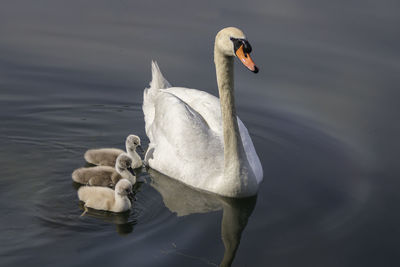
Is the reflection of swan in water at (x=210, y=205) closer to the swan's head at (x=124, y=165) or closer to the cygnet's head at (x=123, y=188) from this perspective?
the swan's head at (x=124, y=165)

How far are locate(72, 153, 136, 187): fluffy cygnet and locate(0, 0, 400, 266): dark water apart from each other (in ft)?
0.74

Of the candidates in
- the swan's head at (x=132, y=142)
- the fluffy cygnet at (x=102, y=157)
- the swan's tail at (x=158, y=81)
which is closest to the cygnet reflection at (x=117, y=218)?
the fluffy cygnet at (x=102, y=157)

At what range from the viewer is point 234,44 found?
9023 mm

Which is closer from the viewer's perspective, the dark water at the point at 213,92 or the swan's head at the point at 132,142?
the dark water at the point at 213,92

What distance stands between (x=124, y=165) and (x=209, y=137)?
4.74 feet

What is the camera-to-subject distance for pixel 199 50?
1430 centimetres

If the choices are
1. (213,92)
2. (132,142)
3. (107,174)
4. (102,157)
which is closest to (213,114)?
(132,142)

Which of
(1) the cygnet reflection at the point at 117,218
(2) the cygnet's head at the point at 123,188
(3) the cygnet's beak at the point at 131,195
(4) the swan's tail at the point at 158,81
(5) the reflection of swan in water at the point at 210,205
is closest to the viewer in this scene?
(1) the cygnet reflection at the point at 117,218

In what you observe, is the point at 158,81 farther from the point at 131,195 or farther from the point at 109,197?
the point at 109,197

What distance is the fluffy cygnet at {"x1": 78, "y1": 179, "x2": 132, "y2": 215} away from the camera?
361 inches

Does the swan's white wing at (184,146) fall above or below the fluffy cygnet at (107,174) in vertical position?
above

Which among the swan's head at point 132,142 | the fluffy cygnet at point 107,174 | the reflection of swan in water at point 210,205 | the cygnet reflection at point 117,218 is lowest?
the cygnet reflection at point 117,218

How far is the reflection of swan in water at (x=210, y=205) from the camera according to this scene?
355 inches

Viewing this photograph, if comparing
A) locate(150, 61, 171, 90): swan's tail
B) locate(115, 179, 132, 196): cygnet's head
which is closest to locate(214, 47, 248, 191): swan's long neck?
locate(115, 179, 132, 196): cygnet's head
